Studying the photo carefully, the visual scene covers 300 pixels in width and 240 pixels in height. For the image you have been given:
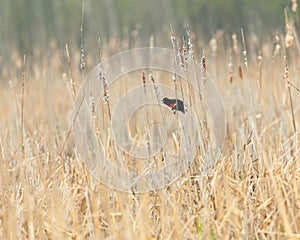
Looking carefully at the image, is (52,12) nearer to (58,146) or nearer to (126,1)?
(126,1)

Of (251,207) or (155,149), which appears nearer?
(251,207)

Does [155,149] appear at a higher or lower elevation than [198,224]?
higher

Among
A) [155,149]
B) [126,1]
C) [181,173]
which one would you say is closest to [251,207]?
[181,173]

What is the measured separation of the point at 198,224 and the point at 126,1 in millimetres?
12588

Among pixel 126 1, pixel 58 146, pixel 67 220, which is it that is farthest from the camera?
pixel 126 1

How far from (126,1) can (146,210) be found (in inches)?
496

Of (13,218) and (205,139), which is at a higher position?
(205,139)

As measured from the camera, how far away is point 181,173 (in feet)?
5.35

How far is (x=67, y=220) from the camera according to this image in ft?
5.20

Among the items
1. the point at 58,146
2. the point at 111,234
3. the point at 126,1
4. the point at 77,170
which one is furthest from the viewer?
the point at 126,1

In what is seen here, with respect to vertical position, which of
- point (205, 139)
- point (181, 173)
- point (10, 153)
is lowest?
Answer: point (181, 173)

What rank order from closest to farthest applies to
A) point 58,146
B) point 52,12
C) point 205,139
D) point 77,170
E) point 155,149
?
point 205,139 < point 77,170 < point 155,149 < point 58,146 < point 52,12

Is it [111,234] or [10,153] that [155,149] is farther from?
[111,234]

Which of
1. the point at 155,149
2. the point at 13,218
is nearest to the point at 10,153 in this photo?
the point at 155,149
